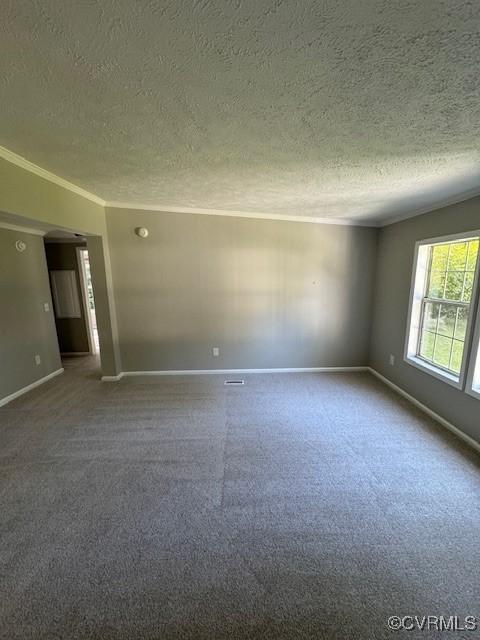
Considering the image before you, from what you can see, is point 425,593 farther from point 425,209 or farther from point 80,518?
point 425,209

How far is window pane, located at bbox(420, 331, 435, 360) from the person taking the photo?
296 cm

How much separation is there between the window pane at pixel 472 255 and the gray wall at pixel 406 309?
0.16 m

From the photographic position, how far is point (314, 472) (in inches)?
78.3

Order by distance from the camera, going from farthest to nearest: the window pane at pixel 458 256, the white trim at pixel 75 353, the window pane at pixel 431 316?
the white trim at pixel 75 353, the window pane at pixel 431 316, the window pane at pixel 458 256

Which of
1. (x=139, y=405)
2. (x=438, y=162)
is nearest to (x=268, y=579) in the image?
(x=139, y=405)

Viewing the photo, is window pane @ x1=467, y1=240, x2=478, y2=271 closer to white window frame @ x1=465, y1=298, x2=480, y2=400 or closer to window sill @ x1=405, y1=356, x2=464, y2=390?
white window frame @ x1=465, y1=298, x2=480, y2=400

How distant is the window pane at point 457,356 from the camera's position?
2.54 metres

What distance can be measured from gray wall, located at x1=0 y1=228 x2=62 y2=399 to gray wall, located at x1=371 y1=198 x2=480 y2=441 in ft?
17.0

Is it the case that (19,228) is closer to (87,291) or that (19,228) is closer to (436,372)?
(87,291)

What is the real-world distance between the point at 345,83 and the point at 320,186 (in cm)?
137

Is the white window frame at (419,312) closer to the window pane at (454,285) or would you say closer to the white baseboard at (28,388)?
the window pane at (454,285)

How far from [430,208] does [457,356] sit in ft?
5.58
